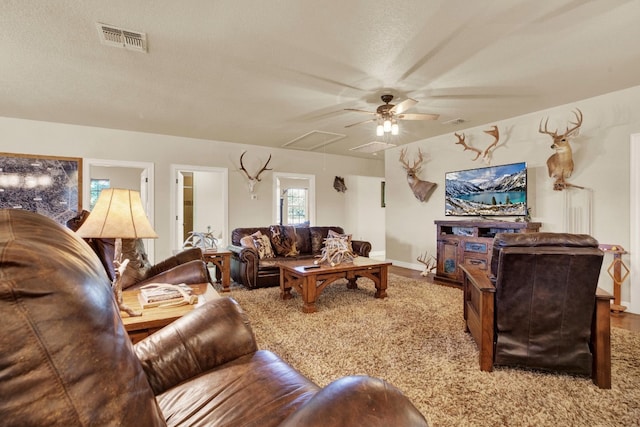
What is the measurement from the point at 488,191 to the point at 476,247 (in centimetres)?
89

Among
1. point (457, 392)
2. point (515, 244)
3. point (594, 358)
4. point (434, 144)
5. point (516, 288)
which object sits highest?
point (434, 144)

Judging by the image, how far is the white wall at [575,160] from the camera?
345cm

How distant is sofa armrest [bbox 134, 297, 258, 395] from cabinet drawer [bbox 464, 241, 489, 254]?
12.4 feet

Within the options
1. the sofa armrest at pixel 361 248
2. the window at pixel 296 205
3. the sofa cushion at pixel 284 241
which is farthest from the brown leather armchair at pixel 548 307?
the window at pixel 296 205

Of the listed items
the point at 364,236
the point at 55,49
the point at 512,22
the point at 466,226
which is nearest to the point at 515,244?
the point at 512,22

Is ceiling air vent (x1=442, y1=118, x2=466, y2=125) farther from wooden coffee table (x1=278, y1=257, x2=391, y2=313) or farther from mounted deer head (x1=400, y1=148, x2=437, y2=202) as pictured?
wooden coffee table (x1=278, y1=257, x2=391, y2=313)

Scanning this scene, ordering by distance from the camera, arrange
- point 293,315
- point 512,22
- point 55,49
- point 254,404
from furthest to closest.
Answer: point 293,315
point 55,49
point 512,22
point 254,404

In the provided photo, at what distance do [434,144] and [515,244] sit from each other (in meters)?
3.98

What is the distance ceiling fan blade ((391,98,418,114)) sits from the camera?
303 cm

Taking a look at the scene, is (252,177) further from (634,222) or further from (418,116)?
(634,222)

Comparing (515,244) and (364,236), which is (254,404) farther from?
(364,236)

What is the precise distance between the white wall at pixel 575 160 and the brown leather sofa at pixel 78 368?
4255 mm

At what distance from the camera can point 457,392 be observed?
185 centimetres

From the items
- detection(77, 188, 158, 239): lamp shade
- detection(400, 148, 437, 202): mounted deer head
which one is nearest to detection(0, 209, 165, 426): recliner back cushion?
detection(77, 188, 158, 239): lamp shade
